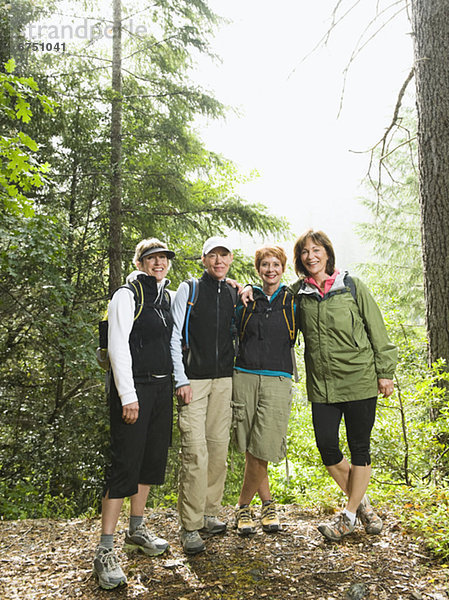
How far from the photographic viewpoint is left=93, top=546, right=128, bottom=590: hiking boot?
2.90 meters

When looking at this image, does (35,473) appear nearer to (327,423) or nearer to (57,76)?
(327,423)

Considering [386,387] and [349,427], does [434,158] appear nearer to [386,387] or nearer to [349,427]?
[386,387]

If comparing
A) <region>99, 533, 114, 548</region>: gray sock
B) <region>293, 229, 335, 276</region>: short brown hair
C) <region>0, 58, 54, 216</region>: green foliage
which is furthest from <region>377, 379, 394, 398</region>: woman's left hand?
<region>0, 58, 54, 216</region>: green foliage

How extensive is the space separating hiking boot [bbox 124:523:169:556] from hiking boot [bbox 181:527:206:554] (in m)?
0.14

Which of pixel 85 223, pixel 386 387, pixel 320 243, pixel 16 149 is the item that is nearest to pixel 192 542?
pixel 386 387

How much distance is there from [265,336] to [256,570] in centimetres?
165

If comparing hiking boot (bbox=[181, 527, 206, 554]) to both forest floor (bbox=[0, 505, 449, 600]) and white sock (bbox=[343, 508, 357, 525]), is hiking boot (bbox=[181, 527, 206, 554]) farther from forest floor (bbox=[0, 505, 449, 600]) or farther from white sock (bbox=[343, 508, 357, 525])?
white sock (bbox=[343, 508, 357, 525])

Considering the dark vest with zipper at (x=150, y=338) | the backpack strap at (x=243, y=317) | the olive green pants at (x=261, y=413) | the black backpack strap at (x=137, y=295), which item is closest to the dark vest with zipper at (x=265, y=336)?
the backpack strap at (x=243, y=317)

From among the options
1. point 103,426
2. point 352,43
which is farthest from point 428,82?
point 103,426

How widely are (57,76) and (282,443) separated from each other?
334 inches

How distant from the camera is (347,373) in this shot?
11.5 feet

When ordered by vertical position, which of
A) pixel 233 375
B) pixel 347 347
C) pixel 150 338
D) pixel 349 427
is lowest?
pixel 349 427

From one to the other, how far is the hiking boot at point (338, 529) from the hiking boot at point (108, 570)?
4.94 feet

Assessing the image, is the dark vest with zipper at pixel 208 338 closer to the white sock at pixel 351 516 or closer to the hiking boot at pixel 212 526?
the hiking boot at pixel 212 526
